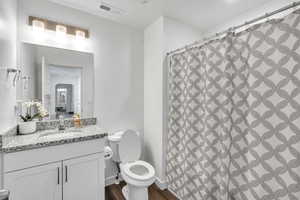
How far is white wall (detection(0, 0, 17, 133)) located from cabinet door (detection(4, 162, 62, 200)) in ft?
1.34

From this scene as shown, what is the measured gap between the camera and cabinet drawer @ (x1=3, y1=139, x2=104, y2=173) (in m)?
1.09

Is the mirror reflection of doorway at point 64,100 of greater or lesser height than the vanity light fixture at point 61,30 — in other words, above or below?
below

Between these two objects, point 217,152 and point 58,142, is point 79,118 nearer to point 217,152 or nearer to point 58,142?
point 58,142

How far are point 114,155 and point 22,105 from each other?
4.04ft

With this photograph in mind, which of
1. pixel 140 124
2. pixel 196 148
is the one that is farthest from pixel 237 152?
pixel 140 124

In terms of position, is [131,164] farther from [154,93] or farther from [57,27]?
[57,27]

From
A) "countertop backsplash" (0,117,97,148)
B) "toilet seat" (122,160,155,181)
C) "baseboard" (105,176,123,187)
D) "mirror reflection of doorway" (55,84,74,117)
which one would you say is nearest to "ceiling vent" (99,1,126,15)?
"mirror reflection of doorway" (55,84,74,117)

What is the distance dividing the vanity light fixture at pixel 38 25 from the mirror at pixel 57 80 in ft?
0.63

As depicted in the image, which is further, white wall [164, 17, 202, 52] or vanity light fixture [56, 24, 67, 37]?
white wall [164, 17, 202, 52]

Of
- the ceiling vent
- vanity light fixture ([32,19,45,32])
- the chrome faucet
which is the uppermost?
the ceiling vent

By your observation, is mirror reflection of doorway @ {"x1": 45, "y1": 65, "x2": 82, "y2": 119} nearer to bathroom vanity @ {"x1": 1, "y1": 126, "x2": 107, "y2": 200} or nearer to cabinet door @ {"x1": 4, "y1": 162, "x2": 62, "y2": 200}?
bathroom vanity @ {"x1": 1, "y1": 126, "x2": 107, "y2": 200}

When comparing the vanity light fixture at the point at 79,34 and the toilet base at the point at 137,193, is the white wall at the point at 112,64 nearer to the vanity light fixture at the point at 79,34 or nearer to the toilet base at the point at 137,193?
the vanity light fixture at the point at 79,34

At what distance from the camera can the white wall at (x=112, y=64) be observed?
1.82 m

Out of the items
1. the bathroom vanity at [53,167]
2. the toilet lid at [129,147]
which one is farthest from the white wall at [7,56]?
the toilet lid at [129,147]
